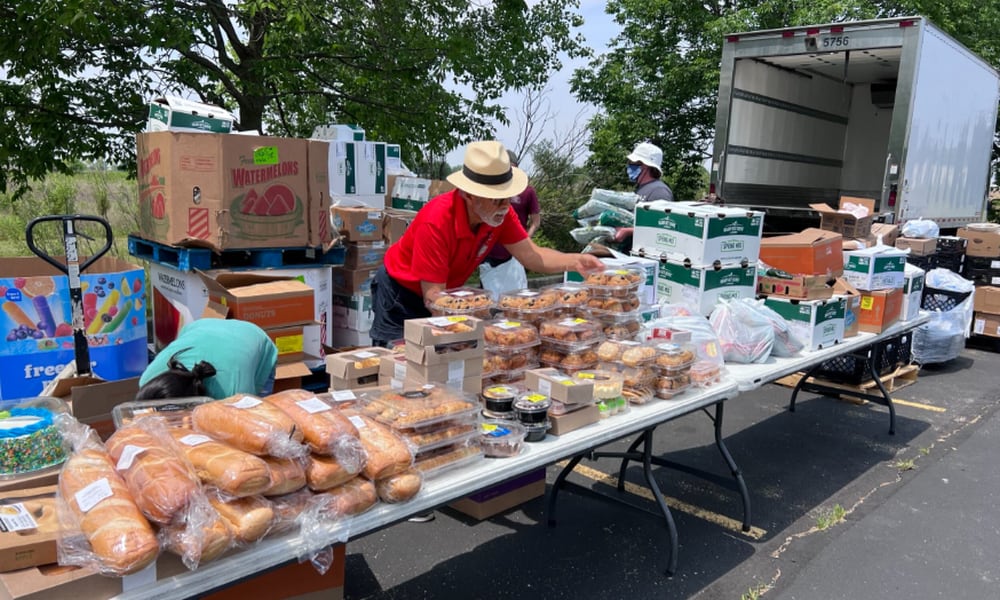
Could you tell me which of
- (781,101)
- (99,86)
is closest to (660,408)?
(99,86)

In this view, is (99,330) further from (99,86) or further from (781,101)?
(781,101)

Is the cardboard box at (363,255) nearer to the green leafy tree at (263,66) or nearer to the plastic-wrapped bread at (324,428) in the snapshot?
the green leafy tree at (263,66)

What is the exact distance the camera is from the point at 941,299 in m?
7.32

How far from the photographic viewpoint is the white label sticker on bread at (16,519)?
152 cm

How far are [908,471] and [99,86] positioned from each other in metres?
7.89

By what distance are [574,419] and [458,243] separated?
3.57 feet

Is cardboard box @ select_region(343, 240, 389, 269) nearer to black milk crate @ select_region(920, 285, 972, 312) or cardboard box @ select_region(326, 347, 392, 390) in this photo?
cardboard box @ select_region(326, 347, 392, 390)

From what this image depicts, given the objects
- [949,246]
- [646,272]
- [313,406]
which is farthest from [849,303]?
[949,246]

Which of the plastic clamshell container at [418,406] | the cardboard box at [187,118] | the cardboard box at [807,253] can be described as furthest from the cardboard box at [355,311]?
the plastic clamshell container at [418,406]

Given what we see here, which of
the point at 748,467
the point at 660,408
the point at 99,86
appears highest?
the point at 99,86

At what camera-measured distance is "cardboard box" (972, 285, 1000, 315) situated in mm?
8203

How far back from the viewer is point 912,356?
24.0 ft

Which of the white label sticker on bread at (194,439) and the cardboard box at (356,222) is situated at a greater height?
the cardboard box at (356,222)

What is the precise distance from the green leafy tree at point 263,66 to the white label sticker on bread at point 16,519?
4657 mm
